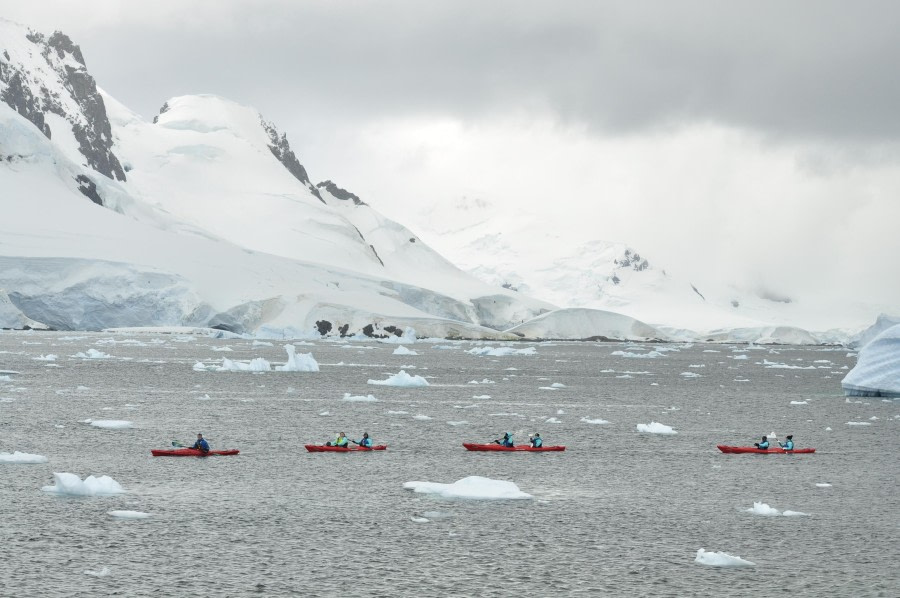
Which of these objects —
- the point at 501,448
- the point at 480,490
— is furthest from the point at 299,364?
the point at 480,490

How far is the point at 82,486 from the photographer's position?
28078 mm

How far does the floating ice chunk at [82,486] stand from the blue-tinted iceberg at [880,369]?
158 feet

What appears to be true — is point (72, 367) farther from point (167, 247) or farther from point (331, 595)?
point (167, 247)

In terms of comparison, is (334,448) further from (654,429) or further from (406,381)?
(406,381)

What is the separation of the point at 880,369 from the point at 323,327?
10306 cm

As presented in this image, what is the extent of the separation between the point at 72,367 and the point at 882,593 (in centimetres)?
6738

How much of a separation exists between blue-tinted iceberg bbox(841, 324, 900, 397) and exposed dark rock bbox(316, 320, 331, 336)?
323ft

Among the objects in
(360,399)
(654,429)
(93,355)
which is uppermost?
(93,355)

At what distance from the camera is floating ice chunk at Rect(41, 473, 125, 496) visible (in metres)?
27.9

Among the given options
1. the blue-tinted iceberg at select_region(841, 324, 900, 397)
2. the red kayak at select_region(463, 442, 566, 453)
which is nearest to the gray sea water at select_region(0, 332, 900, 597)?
the red kayak at select_region(463, 442, 566, 453)

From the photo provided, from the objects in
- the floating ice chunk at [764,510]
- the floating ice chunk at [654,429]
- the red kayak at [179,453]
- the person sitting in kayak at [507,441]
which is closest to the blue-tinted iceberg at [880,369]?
the floating ice chunk at [654,429]

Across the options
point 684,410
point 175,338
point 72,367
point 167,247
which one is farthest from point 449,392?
point 167,247

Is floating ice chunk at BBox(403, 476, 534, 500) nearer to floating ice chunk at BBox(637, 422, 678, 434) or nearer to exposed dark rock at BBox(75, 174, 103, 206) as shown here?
floating ice chunk at BBox(637, 422, 678, 434)

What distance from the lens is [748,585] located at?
2125 centimetres
